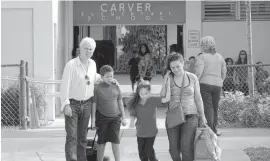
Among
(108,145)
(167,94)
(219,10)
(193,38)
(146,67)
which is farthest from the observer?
(146,67)

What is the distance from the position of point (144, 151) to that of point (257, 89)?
682 cm

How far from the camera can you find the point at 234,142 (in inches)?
389

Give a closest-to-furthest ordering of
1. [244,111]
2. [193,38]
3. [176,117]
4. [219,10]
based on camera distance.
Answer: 1. [176,117]
2. [244,111]
3. [193,38]
4. [219,10]

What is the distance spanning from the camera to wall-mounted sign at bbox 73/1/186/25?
16.0 m

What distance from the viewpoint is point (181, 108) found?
7293 mm

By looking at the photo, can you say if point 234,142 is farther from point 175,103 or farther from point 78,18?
point 78,18

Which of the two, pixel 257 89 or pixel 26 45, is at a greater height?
pixel 26 45

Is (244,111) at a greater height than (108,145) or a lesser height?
greater

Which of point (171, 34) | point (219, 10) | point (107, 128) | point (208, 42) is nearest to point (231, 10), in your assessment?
point (219, 10)

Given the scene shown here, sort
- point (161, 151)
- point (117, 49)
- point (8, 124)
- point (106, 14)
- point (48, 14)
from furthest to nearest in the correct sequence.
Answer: point (117, 49)
point (106, 14)
point (48, 14)
point (8, 124)
point (161, 151)

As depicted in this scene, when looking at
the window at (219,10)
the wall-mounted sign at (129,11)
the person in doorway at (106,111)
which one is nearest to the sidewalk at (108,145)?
the person in doorway at (106,111)

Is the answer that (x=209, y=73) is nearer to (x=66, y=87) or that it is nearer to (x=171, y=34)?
(x=66, y=87)

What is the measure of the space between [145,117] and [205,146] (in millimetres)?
1070

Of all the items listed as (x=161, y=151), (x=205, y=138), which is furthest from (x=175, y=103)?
(x=161, y=151)
